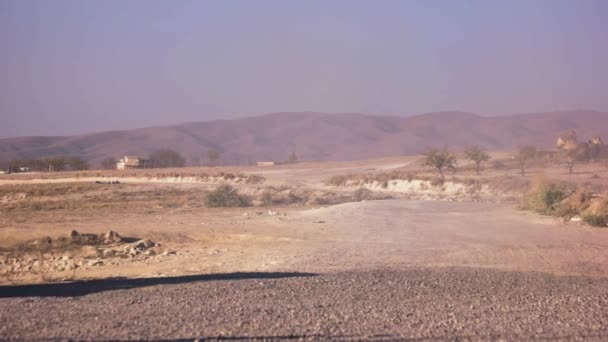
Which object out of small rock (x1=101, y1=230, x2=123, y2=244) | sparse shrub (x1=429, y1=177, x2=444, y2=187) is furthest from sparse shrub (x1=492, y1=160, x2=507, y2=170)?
small rock (x1=101, y1=230, x2=123, y2=244)

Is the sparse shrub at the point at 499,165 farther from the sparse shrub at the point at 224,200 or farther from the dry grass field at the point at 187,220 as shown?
the sparse shrub at the point at 224,200

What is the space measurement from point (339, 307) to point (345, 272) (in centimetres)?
394

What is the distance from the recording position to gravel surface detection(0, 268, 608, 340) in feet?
29.0

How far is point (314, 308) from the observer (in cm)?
1026

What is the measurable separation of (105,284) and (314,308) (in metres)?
4.82

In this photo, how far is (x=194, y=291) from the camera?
37.8ft

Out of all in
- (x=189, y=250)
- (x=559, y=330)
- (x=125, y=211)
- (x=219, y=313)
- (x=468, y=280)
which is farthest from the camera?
(x=125, y=211)

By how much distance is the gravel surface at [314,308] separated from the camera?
8828mm

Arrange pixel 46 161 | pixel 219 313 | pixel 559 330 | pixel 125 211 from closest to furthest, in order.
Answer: pixel 559 330, pixel 219 313, pixel 125 211, pixel 46 161

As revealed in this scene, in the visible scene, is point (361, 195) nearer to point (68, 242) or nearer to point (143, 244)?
point (68, 242)

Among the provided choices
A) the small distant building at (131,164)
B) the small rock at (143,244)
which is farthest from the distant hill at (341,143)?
the small rock at (143,244)

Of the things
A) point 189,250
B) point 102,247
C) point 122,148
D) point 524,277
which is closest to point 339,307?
point 524,277

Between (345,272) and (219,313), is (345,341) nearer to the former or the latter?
(219,313)

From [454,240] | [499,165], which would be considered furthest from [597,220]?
[499,165]
